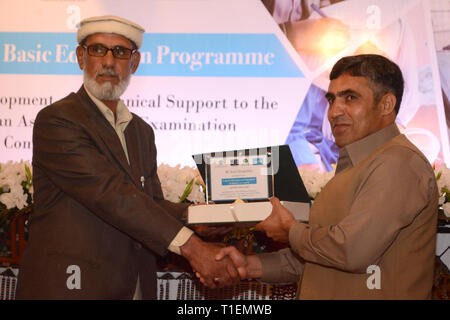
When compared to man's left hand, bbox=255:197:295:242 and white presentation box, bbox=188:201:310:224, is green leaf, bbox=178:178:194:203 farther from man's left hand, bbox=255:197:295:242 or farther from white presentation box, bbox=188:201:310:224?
man's left hand, bbox=255:197:295:242

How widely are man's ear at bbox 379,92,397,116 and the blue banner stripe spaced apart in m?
2.34

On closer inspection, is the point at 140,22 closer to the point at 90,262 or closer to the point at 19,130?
the point at 19,130

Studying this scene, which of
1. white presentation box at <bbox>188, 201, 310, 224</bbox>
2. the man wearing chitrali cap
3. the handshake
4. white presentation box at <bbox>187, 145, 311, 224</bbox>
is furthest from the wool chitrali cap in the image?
the handshake

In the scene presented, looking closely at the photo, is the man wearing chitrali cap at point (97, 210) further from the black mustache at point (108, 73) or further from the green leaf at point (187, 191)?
the green leaf at point (187, 191)

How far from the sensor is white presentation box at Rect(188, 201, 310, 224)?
2.73m

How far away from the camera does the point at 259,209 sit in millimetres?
2734

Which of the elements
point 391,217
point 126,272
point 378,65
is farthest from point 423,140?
point 126,272

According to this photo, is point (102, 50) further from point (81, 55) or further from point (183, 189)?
point (183, 189)

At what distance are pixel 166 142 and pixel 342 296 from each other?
9.44 ft

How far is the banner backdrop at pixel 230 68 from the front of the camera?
4848mm

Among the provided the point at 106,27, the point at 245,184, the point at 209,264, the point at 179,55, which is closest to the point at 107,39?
the point at 106,27

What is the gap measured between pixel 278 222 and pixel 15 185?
5.14 feet

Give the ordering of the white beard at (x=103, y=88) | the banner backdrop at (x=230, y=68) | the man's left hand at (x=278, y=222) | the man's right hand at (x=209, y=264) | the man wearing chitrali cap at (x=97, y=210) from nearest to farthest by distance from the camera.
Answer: the man wearing chitrali cap at (x=97, y=210) → the man's left hand at (x=278, y=222) → the man's right hand at (x=209, y=264) → the white beard at (x=103, y=88) → the banner backdrop at (x=230, y=68)

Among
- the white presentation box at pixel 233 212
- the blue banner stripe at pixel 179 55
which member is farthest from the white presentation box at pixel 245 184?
the blue banner stripe at pixel 179 55
